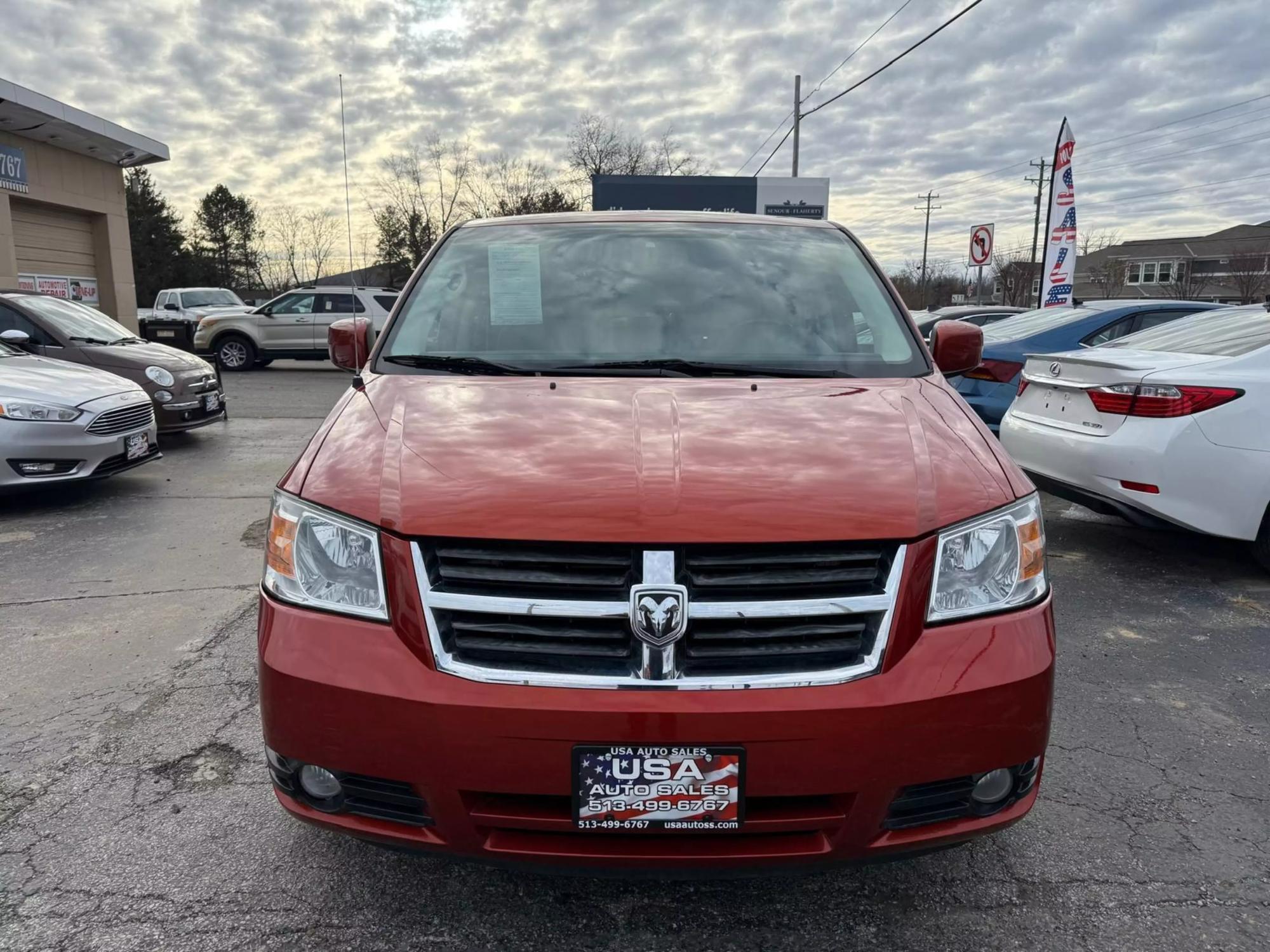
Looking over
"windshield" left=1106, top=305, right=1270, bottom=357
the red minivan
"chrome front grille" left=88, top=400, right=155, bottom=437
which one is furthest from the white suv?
the red minivan

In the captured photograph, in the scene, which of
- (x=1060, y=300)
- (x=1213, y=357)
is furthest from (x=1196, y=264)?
(x=1213, y=357)

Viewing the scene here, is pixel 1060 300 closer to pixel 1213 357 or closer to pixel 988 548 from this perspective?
pixel 1213 357

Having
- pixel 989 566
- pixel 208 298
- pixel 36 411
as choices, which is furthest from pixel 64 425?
pixel 208 298

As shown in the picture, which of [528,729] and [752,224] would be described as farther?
[752,224]

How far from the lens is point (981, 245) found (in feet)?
64.6

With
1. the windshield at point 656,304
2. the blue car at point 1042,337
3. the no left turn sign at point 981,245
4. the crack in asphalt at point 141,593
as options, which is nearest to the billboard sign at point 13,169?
the crack in asphalt at point 141,593

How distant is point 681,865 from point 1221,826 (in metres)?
1.76

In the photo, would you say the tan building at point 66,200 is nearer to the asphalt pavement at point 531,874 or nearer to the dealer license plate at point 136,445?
the dealer license plate at point 136,445

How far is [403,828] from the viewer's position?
1822 millimetres

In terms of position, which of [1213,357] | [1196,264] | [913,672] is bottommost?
[913,672]

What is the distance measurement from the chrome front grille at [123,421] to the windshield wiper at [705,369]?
518cm

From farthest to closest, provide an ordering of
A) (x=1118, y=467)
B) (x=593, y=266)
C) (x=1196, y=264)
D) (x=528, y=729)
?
Result: (x=1196, y=264) < (x=1118, y=467) < (x=593, y=266) < (x=528, y=729)

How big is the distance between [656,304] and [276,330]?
17.5m

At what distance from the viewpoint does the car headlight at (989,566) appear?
1868 millimetres
